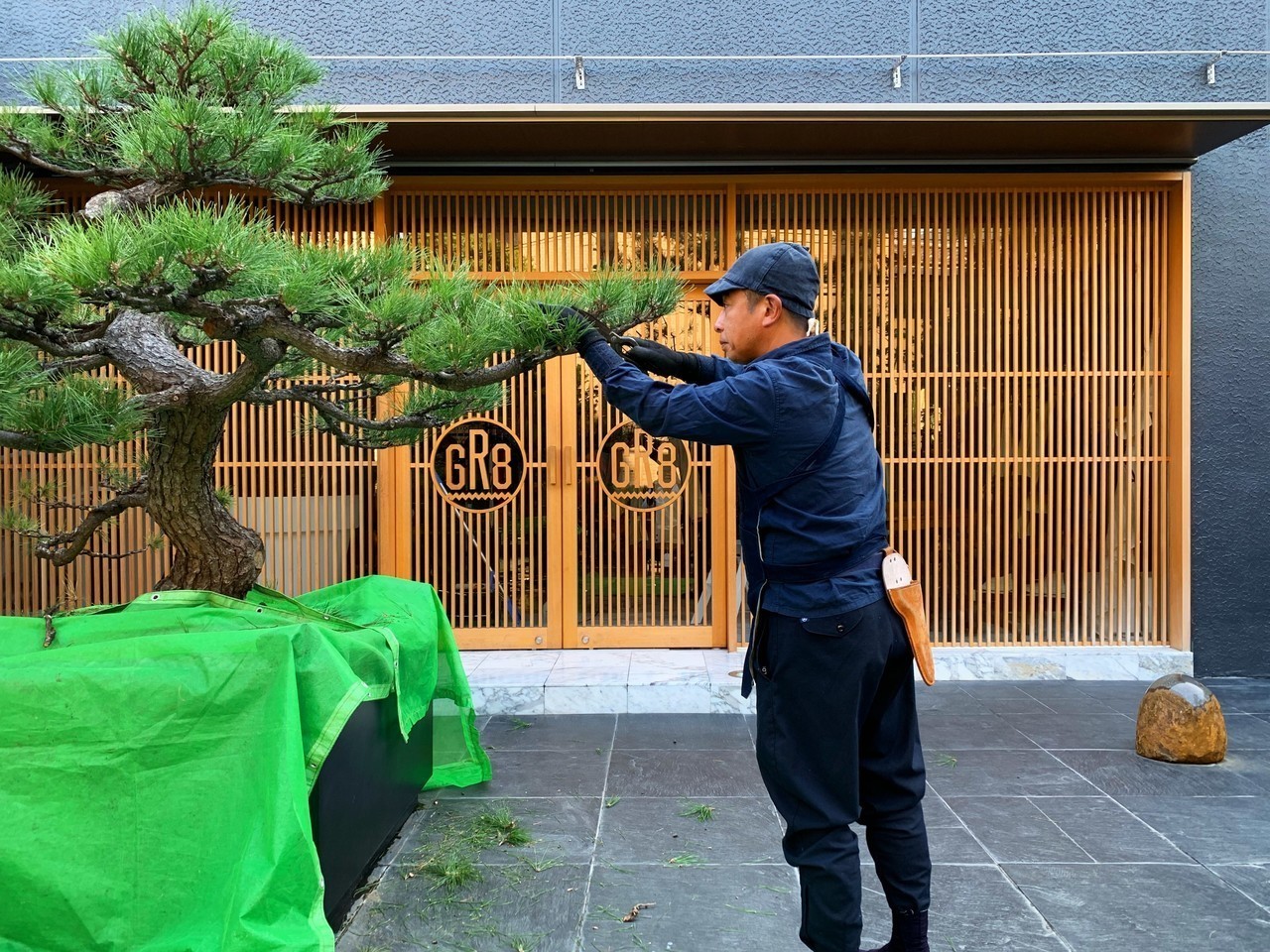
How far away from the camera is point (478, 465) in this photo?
5863 mm

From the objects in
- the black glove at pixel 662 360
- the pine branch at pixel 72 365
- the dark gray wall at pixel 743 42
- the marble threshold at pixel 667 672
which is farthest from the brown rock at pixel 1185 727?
the pine branch at pixel 72 365

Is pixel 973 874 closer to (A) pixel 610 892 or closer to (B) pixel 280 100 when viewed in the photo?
(A) pixel 610 892

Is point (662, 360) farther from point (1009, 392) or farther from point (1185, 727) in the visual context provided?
point (1009, 392)

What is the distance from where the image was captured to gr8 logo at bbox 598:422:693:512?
587 cm

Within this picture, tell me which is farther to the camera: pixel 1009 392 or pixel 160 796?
pixel 1009 392

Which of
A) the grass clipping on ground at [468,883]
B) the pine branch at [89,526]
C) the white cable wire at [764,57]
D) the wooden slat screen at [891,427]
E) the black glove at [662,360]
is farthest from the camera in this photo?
the wooden slat screen at [891,427]

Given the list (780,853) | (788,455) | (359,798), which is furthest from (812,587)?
(359,798)

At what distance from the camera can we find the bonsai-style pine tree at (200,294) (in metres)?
2.14

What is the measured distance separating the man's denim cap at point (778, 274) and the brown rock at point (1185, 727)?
316 cm

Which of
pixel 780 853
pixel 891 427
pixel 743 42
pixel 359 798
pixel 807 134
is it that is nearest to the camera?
pixel 359 798

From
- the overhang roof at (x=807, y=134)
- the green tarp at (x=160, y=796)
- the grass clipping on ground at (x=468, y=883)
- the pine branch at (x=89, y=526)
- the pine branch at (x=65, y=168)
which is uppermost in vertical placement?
the overhang roof at (x=807, y=134)

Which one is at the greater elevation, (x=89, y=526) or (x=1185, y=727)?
(x=89, y=526)

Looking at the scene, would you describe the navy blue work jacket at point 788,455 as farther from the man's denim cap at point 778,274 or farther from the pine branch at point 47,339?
the pine branch at point 47,339

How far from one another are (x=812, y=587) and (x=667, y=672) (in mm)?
3301
